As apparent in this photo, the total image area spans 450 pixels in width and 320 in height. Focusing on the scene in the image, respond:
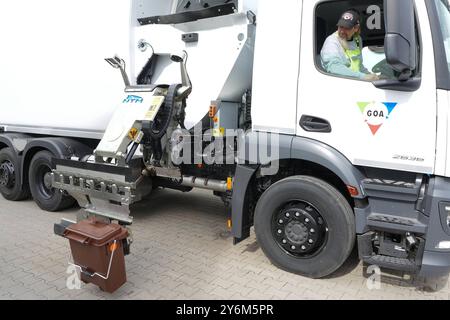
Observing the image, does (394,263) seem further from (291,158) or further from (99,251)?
(99,251)

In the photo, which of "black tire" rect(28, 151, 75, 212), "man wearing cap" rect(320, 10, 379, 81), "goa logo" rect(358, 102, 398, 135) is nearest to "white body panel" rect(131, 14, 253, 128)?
"man wearing cap" rect(320, 10, 379, 81)

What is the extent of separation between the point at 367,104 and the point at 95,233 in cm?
242

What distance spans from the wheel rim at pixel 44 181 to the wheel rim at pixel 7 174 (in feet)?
1.94

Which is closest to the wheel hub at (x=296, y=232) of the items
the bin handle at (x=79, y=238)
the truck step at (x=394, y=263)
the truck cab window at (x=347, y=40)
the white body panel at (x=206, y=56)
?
the truck step at (x=394, y=263)

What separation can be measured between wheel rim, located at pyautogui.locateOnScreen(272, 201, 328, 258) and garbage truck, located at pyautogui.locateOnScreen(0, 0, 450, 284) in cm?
1

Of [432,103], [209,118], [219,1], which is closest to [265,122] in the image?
[209,118]

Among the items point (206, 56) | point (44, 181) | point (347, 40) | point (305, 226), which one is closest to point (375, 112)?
point (347, 40)

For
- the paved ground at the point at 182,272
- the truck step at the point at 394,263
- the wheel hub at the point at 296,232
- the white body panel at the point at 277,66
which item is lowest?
the paved ground at the point at 182,272

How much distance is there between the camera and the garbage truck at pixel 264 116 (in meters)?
2.79

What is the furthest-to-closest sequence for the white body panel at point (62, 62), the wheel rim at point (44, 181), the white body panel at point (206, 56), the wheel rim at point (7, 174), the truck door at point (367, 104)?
the wheel rim at point (7, 174), the wheel rim at point (44, 181), the white body panel at point (62, 62), the white body panel at point (206, 56), the truck door at point (367, 104)

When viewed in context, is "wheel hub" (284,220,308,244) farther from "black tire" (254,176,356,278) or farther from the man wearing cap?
the man wearing cap

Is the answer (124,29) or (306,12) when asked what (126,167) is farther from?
(306,12)

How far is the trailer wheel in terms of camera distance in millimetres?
5684

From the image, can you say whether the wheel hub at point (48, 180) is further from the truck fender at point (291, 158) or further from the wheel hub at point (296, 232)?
the wheel hub at point (296, 232)
